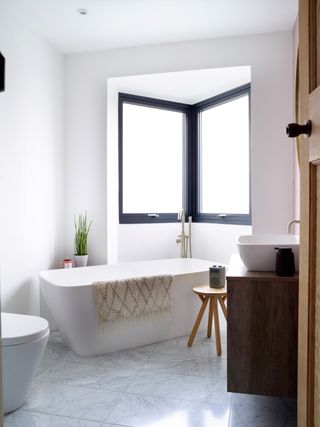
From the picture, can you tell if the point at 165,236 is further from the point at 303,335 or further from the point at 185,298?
the point at 303,335

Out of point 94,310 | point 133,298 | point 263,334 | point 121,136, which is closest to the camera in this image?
point 263,334

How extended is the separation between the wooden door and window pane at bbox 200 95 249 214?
2601 millimetres

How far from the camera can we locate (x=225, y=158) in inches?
152

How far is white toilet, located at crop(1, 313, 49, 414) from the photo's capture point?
1.84 metres

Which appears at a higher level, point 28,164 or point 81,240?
point 28,164

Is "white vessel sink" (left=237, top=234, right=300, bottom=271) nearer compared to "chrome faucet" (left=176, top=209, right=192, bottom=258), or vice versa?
"white vessel sink" (left=237, top=234, right=300, bottom=271)

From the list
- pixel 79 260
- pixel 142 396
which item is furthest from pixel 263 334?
pixel 79 260

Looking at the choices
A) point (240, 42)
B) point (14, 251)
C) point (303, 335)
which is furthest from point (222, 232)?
point (303, 335)

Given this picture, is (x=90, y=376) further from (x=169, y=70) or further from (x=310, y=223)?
(x=169, y=70)

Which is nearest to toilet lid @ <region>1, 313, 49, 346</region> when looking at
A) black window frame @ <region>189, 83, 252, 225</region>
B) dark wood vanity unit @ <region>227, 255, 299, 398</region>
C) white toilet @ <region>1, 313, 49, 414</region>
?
white toilet @ <region>1, 313, 49, 414</region>

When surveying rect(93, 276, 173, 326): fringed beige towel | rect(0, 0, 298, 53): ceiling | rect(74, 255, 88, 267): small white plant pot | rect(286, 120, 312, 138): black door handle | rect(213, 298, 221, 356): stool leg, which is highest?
rect(0, 0, 298, 53): ceiling

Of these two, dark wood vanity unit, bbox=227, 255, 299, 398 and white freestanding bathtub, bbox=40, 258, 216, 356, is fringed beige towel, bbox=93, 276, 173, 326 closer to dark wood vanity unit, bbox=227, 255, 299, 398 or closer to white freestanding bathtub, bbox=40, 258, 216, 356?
white freestanding bathtub, bbox=40, 258, 216, 356

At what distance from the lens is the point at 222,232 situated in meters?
3.78

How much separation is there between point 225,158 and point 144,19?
1.63 meters
